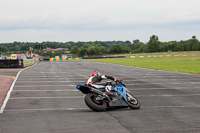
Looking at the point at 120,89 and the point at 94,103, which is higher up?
the point at 120,89

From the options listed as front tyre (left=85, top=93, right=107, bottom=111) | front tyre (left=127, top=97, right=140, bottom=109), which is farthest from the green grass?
front tyre (left=85, top=93, right=107, bottom=111)

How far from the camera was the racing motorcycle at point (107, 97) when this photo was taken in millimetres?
10219

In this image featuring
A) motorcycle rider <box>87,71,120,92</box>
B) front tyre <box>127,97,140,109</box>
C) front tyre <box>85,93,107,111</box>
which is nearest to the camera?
front tyre <box>85,93,107,111</box>

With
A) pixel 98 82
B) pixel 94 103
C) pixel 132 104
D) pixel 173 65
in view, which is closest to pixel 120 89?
pixel 132 104

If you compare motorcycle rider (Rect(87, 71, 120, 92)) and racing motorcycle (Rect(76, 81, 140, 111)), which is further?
motorcycle rider (Rect(87, 71, 120, 92))

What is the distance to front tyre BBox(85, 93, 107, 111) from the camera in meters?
10.2

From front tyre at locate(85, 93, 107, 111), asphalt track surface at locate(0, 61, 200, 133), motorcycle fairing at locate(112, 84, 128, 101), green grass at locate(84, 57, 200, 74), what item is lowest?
green grass at locate(84, 57, 200, 74)

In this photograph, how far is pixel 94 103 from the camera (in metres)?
10.2

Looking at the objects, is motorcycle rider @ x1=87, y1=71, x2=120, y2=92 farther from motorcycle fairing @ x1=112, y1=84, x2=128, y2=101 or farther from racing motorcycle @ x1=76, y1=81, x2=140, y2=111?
motorcycle fairing @ x1=112, y1=84, x2=128, y2=101

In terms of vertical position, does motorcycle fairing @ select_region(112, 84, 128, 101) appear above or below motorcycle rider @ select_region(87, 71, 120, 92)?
below

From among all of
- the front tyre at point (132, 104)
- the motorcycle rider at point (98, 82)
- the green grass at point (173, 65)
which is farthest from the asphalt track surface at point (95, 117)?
the green grass at point (173, 65)

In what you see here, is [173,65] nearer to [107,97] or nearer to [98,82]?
[98,82]

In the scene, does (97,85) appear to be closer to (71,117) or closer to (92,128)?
(71,117)

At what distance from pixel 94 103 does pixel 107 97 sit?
1.64 ft
